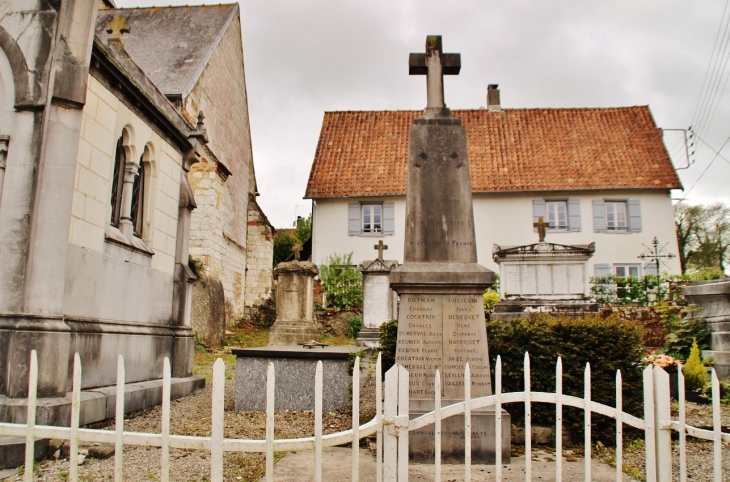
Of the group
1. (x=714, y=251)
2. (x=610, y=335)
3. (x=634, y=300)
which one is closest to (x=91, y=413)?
(x=610, y=335)

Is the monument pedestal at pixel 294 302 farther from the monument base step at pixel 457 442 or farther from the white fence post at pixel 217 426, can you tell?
the white fence post at pixel 217 426

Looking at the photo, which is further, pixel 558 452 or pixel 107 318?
pixel 107 318

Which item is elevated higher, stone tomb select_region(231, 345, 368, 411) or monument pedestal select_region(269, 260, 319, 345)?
monument pedestal select_region(269, 260, 319, 345)

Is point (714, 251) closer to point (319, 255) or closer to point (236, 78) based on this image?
point (319, 255)

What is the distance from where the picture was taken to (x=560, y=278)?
1358 cm

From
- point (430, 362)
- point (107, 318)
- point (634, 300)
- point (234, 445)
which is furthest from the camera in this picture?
point (634, 300)

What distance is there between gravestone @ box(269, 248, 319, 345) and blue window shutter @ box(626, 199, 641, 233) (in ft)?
47.9

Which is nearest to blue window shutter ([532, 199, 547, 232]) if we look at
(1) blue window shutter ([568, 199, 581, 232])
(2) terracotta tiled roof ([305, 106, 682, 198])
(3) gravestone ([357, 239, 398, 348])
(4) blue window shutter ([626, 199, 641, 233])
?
(2) terracotta tiled roof ([305, 106, 682, 198])

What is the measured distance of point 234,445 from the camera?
8.57 feet

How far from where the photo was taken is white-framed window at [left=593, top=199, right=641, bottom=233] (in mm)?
21938

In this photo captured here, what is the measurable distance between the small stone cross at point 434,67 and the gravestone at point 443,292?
0.59 feet

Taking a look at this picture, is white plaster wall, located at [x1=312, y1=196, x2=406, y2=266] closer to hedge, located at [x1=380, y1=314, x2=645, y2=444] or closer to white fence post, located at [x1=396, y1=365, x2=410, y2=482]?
hedge, located at [x1=380, y1=314, x2=645, y2=444]

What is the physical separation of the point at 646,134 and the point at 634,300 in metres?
9.96

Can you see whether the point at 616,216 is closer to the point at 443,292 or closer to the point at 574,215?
the point at 574,215
